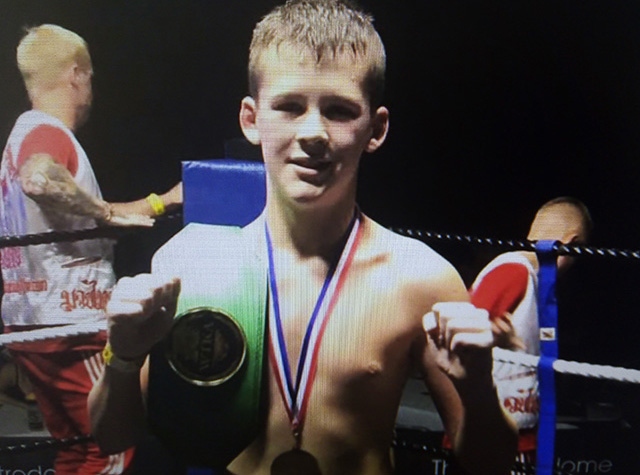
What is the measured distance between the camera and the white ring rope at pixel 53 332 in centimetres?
139

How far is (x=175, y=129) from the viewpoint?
1.37m

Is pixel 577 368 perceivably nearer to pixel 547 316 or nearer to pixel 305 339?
pixel 547 316

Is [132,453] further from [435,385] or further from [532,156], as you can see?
[532,156]

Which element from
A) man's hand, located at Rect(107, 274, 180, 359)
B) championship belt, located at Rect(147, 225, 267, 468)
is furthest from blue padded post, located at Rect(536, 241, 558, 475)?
man's hand, located at Rect(107, 274, 180, 359)

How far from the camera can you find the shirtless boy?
1.22 m

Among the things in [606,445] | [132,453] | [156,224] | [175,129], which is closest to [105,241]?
[156,224]

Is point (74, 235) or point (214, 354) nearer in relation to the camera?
point (214, 354)

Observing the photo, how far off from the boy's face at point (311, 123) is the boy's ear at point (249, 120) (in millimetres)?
14

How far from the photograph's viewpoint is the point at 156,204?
1.35 meters

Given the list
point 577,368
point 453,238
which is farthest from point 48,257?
point 577,368

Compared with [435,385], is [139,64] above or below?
above

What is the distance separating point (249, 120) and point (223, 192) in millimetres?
143

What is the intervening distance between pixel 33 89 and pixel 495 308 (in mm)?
980

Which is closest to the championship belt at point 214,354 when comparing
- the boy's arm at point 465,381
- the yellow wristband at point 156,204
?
the yellow wristband at point 156,204
